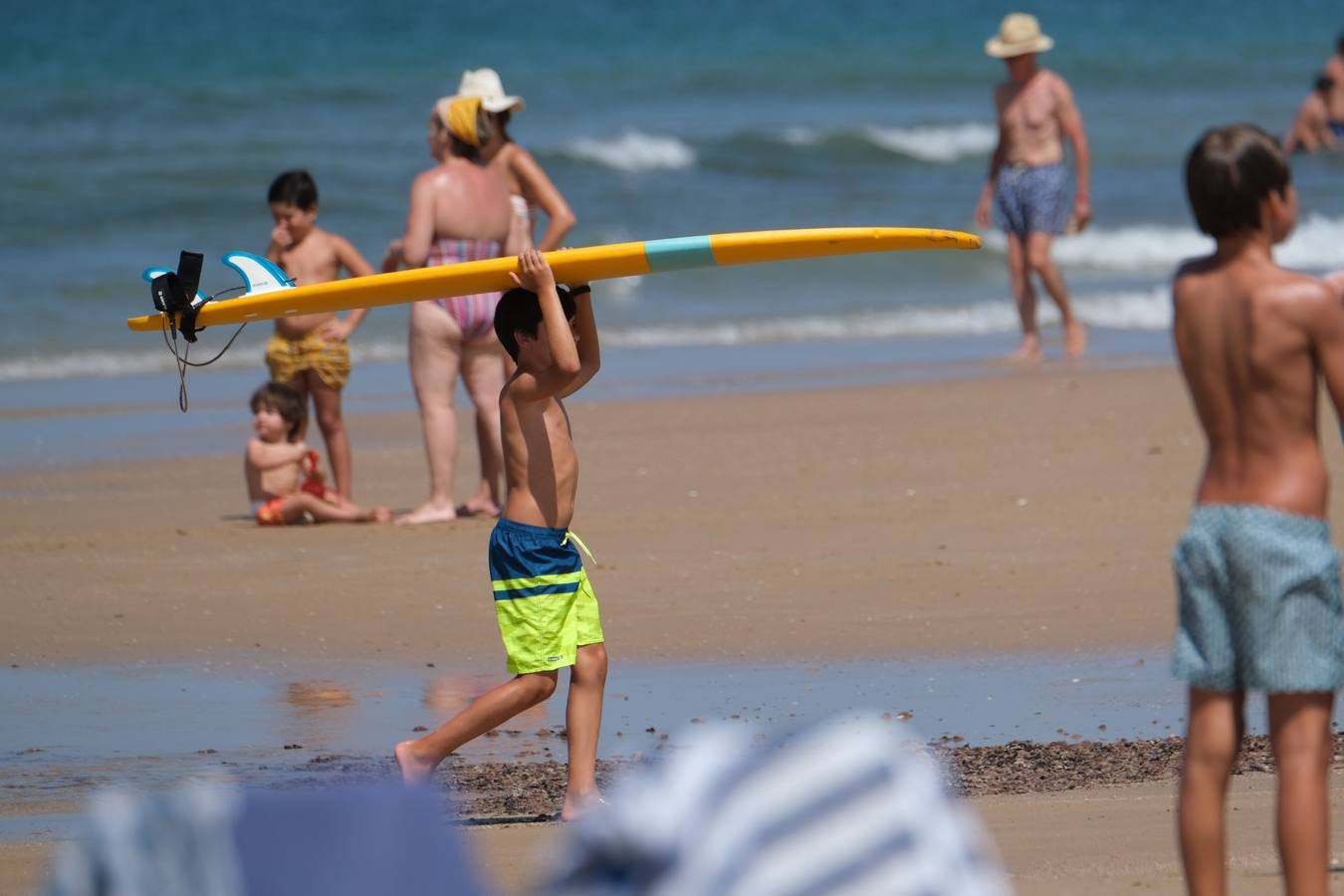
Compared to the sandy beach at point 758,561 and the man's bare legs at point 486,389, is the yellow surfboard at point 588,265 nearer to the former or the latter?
the sandy beach at point 758,561

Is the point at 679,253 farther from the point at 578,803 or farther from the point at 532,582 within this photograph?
the point at 578,803

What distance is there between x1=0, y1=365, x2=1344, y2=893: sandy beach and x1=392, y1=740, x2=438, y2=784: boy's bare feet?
0.99 feet

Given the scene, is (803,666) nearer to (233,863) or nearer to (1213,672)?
(1213,672)

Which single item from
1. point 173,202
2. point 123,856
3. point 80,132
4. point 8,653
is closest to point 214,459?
point 8,653

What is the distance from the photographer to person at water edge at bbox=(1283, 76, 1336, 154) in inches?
984

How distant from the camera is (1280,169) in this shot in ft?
11.2

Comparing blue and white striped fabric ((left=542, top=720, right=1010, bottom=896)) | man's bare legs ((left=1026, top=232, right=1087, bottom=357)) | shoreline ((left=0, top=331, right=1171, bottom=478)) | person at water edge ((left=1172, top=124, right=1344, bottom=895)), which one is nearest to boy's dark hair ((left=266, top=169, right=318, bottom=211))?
shoreline ((left=0, top=331, right=1171, bottom=478))

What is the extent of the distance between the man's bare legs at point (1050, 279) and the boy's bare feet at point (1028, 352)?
263mm

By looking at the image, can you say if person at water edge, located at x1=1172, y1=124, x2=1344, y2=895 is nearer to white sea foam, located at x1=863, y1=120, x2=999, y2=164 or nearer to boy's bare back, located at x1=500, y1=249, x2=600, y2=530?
boy's bare back, located at x1=500, y1=249, x2=600, y2=530

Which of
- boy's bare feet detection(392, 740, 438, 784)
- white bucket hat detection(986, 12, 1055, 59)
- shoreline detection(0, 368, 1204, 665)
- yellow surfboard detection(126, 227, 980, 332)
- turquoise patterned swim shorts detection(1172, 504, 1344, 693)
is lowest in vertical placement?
shoreline detection(0, 368, 1204, 665)

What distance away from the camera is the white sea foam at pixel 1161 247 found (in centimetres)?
2011

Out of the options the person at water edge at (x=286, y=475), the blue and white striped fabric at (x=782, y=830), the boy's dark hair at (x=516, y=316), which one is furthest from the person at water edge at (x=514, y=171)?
the blue and white striped fabric at (x=782, y=830)

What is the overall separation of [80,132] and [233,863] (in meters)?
26.5

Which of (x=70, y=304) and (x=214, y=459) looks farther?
(x=70, y=304)
